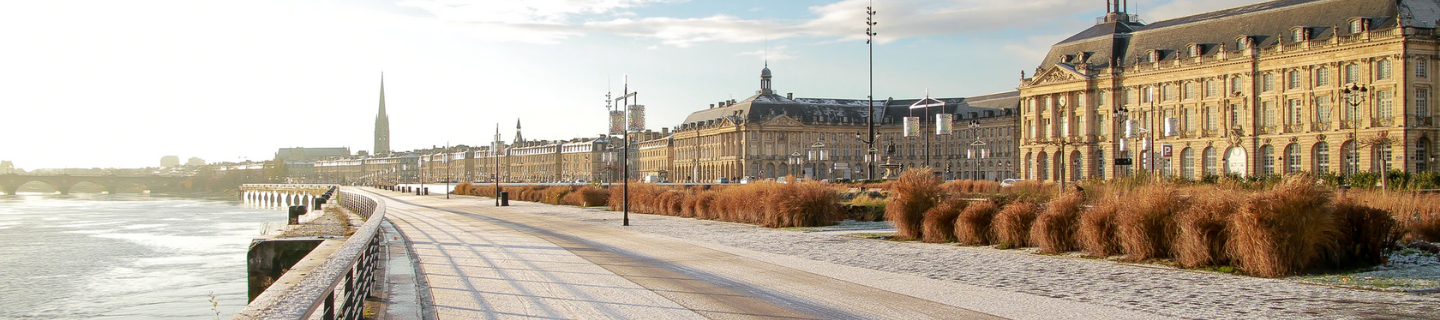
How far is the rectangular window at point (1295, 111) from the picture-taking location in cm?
6306

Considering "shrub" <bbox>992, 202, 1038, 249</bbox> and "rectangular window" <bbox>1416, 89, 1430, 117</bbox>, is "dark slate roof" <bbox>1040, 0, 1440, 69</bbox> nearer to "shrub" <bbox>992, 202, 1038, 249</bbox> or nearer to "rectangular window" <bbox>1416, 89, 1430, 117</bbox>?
"rectangular window" <bbox>1416, 89, 1430, 117</bbox>

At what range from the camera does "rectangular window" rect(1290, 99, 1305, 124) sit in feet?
207

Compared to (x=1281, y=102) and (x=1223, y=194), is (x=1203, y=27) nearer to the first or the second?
(x=1281, y=102)

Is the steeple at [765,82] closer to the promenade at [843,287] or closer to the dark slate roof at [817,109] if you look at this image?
the dark slate roof at [817,109]

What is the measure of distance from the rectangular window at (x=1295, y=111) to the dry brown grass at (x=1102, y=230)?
184 ft

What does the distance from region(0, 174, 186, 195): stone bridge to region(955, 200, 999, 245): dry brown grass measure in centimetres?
15106

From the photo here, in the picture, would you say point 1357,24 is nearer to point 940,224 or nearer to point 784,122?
point 940,224

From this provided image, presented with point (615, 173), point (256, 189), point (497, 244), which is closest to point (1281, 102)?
point (497, 244)

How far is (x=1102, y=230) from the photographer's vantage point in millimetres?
15445

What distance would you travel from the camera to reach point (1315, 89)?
6125 centimetres

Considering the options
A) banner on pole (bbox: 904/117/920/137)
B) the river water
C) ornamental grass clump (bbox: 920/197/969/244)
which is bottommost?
the river water

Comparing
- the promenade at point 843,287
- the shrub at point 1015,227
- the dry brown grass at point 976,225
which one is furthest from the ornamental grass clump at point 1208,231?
the dry brown grass at point 976,225

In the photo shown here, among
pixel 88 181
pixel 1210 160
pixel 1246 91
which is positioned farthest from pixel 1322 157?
pixel 88 181

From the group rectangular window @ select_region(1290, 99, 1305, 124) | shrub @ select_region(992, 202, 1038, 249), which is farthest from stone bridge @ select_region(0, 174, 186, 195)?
shrub @ select_region(992, 202, 1038, 249)
